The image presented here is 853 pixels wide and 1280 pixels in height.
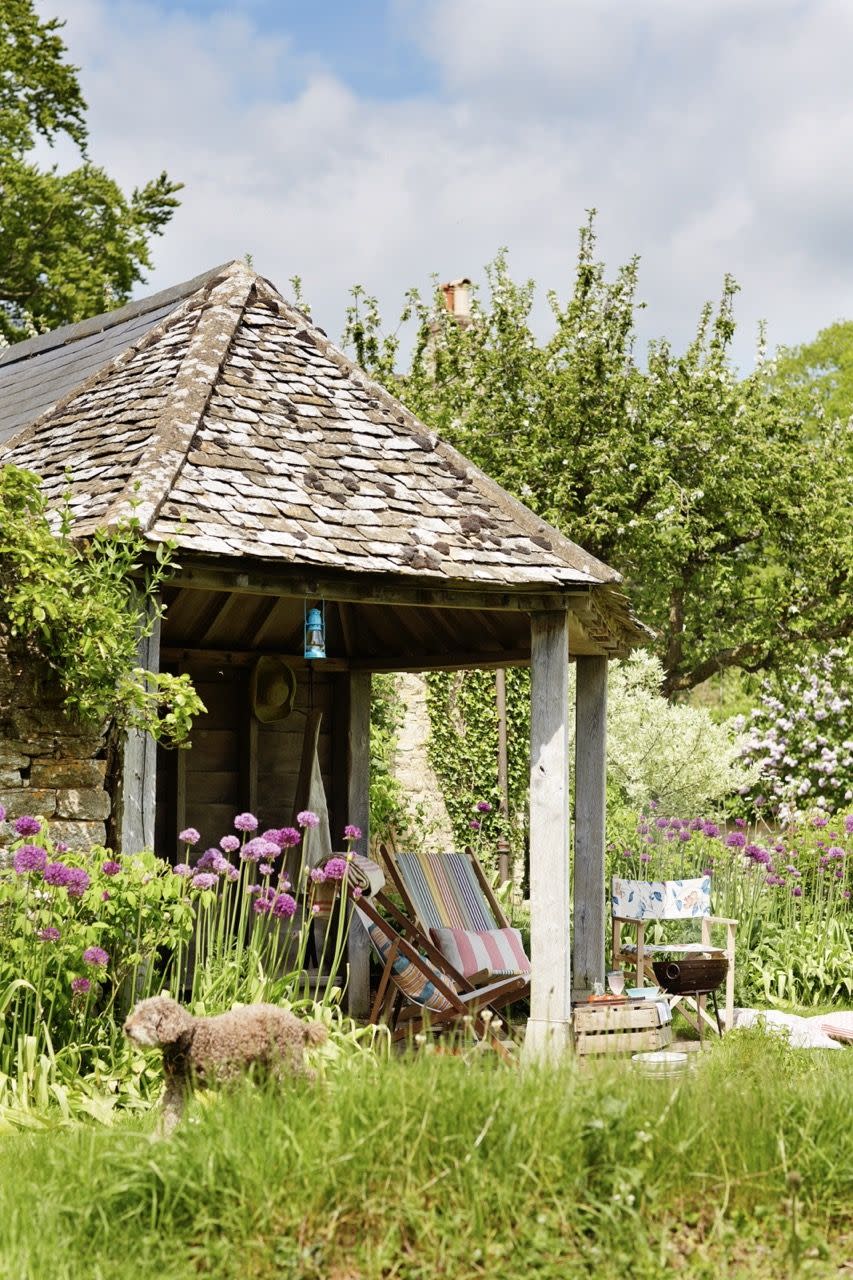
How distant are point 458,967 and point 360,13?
4940 mm

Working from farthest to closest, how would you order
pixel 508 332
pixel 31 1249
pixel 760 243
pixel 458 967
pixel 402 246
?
pixel 402 246
pixel 760 243
pixel 508 332
pixel 458 967
pixel 31 1249

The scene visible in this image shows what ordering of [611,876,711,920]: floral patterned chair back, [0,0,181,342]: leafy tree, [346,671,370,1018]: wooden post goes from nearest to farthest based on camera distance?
1. [611,876,711,920]: floral patterned chair back
2. [346,671,370,1018]: wooden post
3. [0,0,181,342]: leafy tree

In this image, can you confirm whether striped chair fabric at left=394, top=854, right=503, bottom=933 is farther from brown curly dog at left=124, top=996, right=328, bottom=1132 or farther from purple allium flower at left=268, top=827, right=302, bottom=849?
brown curly dog at left=124, top=996, right=328, bottom=1132

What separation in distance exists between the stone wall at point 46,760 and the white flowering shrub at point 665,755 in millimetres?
10288

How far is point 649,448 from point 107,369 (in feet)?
31.3

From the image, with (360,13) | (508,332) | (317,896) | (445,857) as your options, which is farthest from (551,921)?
(508,332)

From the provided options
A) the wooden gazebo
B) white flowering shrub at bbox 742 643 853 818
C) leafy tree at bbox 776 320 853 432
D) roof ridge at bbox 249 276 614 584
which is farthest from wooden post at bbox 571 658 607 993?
leafy tree at bbox 776 320 853 432

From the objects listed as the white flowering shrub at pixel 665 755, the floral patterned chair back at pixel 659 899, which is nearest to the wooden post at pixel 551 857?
the floral patterned chair back at pixel 659 899

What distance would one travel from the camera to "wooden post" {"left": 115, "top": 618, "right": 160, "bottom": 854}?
6020 millimetres

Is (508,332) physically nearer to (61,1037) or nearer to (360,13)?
(360,13)

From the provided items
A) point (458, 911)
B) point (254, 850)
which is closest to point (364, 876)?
point (254, 850)

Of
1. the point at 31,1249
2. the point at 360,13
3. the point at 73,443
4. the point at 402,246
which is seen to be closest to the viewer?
the point at 31,1249

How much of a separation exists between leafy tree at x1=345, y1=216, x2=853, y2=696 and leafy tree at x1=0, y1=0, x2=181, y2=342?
17.4 feet

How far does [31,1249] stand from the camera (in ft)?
11.4
